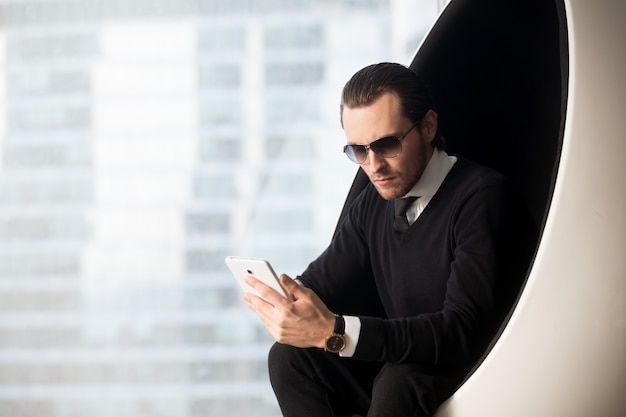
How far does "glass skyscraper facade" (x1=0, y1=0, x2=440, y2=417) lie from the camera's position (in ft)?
9.81

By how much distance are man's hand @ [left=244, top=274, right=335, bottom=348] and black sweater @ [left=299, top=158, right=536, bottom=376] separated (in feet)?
0.23

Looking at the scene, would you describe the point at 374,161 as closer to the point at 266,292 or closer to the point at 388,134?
the point at 388,134

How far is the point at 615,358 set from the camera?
4.22ft

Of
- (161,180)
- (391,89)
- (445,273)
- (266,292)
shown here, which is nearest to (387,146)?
(391,89)

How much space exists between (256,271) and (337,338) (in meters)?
0.19

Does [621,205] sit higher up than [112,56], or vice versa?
[112,56]

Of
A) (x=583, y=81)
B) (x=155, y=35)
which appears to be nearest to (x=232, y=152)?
(x=155, y=35)

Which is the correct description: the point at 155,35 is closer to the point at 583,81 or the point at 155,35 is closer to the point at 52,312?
the point at 52,312

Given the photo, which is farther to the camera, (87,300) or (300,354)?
(87,300)

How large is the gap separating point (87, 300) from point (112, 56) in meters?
0.93

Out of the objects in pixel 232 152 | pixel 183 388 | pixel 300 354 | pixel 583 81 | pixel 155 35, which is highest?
pixel 155 35

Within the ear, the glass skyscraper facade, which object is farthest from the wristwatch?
the glass skyscraper facade

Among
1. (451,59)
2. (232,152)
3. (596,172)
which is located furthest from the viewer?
(232,152)

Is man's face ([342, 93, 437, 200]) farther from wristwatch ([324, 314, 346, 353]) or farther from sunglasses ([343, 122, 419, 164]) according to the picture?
wristwatch ([324, 314, 346, 353])
